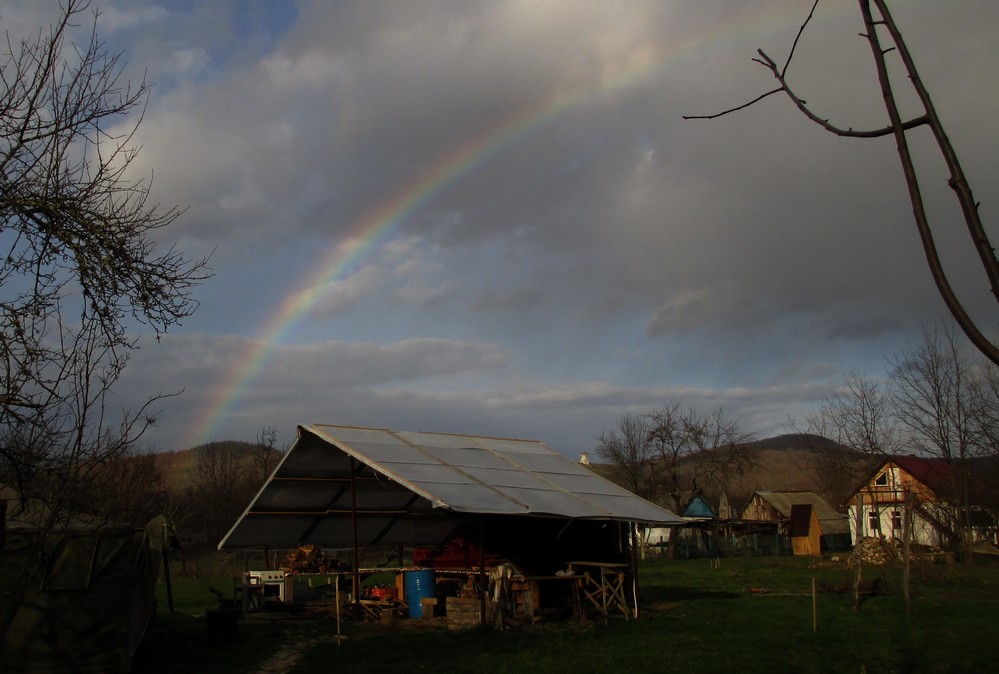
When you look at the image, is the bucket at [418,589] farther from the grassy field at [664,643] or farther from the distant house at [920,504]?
the distant house at [920,504]

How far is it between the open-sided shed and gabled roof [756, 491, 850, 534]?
4378 centimetres

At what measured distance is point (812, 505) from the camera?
62.0 metres

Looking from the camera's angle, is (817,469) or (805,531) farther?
(817,469)

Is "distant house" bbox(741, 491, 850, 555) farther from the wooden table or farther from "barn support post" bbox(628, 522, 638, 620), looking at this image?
"barn support post" bbox(628, 522, 638, 620)

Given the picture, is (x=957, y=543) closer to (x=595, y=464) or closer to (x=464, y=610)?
(x=464, y=610)

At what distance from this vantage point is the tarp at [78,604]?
11.0 m

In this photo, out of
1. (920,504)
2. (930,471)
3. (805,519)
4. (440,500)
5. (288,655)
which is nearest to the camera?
(288,655)

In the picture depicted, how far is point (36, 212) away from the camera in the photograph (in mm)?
5281

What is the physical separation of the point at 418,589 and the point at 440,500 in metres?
4.53

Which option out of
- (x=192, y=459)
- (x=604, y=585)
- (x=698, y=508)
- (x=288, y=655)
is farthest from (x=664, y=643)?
(x=192, y=459)

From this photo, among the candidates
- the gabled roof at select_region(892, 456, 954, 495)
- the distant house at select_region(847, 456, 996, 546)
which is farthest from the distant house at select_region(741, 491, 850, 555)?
the gabled roof at select_region(892, 456, 954, 495)

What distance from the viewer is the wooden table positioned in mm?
18984

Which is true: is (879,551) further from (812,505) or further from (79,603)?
(79,603)

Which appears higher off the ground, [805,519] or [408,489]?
[408,489]
